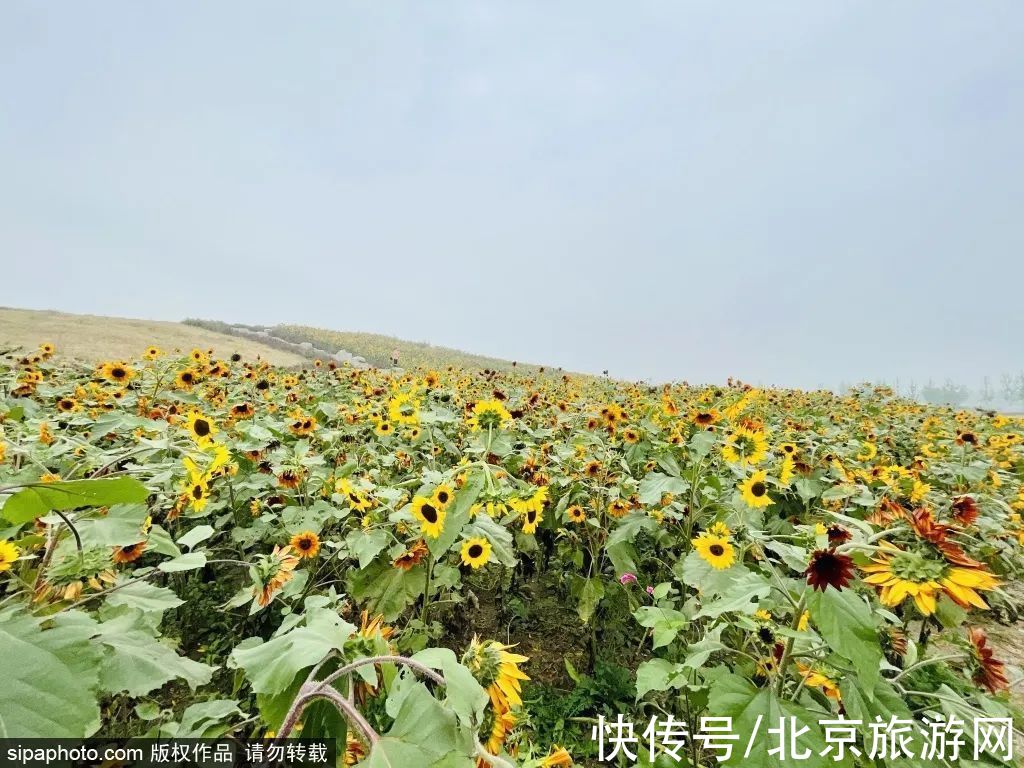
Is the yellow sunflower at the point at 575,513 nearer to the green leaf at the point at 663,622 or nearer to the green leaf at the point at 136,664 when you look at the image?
the green leaf at the point at 663,622

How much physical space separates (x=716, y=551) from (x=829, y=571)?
0.78 meters

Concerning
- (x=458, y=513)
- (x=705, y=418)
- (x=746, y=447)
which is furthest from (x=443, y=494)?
(x=705, y=418)

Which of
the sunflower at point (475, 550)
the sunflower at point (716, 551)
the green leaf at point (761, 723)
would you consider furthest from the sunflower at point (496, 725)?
the sunflower at point (716, 551)

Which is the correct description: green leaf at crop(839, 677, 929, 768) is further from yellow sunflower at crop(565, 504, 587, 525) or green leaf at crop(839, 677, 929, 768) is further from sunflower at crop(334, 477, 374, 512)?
sunflower at crop(334, 477, 374, 512)

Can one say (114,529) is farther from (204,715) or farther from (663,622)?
(663,622)

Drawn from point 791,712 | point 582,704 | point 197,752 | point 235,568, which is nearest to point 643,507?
point 582,704

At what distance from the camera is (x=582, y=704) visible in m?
2.51

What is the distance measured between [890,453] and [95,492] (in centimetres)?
613

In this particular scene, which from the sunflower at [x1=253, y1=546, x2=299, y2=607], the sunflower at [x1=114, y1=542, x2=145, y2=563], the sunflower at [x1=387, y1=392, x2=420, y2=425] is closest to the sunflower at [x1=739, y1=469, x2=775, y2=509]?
the sunflower at [x1=387, y1=392, x2=420, y2=425]

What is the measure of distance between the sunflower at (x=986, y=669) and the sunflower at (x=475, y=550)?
170 cm

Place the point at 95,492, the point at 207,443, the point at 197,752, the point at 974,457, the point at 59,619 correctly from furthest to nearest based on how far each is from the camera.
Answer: the point at 974,457
the point at 207,443
the point at 197,752
the point at 59,619
the point at 95,492

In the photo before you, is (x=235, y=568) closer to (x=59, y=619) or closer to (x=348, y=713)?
(x=59, y=619)

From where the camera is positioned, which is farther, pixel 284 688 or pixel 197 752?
pixel 197 752

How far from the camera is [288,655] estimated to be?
0.94 metres
